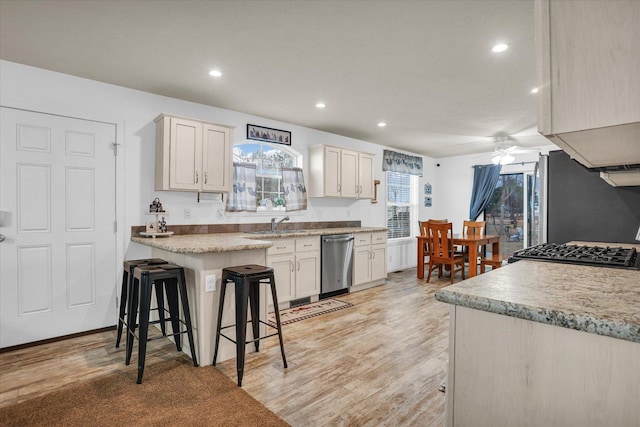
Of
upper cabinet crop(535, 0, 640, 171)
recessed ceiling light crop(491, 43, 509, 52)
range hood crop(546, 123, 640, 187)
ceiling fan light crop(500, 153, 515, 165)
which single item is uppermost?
recessed ceiling light crop(491, 43, 509, 52)

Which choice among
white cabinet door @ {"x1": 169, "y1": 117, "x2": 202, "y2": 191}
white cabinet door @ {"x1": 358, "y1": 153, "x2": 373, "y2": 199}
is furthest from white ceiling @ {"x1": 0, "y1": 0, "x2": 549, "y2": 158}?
white cabinet door @ {"x1": 358, "y1": 153, "x2": 373, "y2": 199}

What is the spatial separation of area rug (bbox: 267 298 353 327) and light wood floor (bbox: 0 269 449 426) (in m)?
0.15

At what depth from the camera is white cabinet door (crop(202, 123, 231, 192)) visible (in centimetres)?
370

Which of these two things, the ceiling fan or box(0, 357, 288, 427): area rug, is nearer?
box(0, 357, 288, 427): area rug

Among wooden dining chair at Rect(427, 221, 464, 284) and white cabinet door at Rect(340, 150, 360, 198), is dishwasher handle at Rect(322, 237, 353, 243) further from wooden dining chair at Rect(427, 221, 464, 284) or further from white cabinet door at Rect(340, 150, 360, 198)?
wooden dining chair at Rect(427, 221, 464, 284)

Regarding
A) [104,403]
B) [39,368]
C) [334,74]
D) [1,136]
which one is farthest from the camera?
[334,74]

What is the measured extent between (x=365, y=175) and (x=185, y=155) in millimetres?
2916

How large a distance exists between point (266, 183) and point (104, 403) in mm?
3046

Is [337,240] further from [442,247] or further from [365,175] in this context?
[442,247]

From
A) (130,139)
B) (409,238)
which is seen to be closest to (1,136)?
(130,139)

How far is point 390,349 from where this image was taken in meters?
2.94

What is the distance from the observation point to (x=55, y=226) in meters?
3.10

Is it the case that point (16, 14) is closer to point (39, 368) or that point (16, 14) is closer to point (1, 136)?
point (1, 136)

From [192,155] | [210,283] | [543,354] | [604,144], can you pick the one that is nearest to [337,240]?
[192,155]
